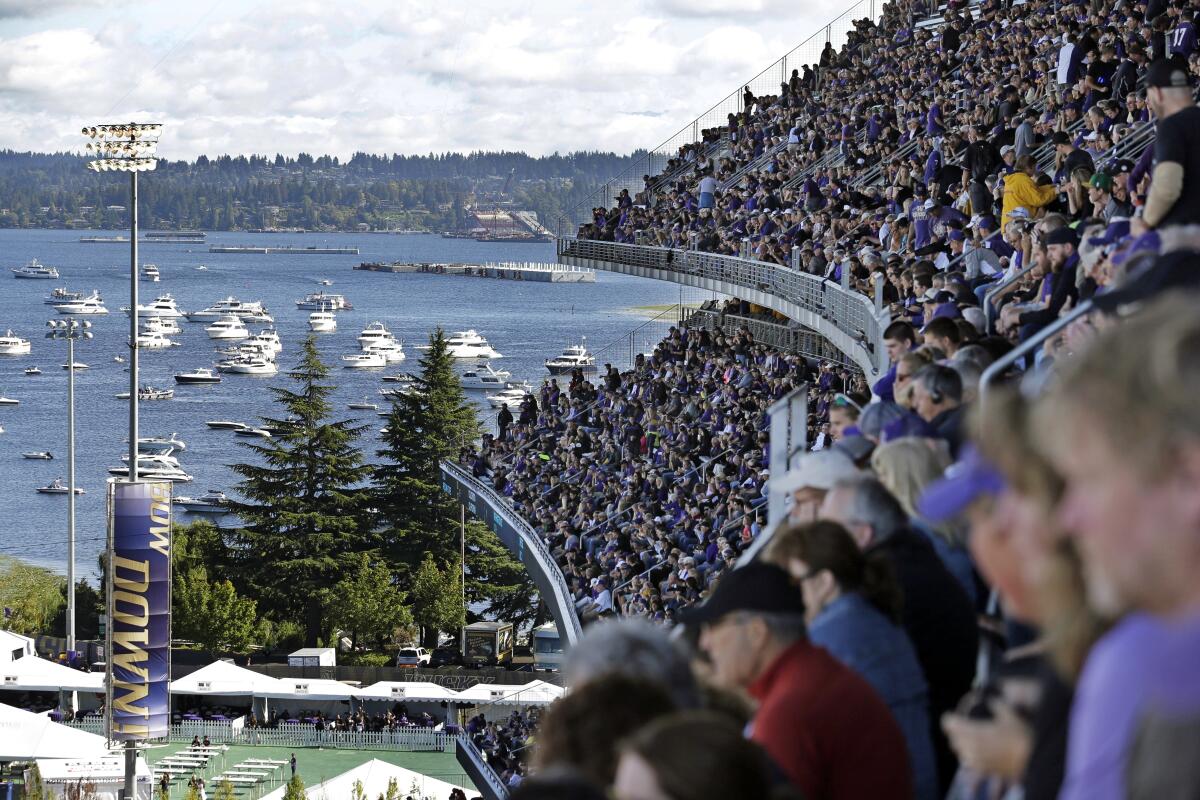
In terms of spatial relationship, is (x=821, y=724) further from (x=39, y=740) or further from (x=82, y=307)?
(x=82, y=307)

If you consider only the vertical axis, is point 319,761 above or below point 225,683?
below

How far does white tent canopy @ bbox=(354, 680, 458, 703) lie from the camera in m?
35.3

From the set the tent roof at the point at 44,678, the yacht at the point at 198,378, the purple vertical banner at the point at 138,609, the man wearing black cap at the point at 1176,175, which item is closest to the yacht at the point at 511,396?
the yacht at the point at 198,378

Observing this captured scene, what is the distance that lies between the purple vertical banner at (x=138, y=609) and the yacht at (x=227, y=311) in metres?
138

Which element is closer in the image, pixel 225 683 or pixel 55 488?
pixel 225 683

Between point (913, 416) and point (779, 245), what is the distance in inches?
795

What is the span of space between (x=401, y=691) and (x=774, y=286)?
1512cm

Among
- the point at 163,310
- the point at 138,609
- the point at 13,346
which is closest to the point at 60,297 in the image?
the point at 163,310

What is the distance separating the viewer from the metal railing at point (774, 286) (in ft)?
56.6

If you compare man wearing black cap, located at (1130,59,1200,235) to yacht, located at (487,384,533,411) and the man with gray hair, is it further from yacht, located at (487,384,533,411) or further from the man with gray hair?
yacht, located at (487,384,533,411)

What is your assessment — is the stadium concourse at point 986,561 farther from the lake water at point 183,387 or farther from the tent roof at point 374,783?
the lake water at point 183,387

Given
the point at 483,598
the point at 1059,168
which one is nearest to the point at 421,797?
the point at 1059,168

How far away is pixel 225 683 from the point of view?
120ft

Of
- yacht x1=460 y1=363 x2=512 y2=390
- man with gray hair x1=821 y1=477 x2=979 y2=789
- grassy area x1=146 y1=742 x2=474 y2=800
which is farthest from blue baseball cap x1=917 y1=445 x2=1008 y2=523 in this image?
yacht x1=460 y1=363 x2=512 y2=390
